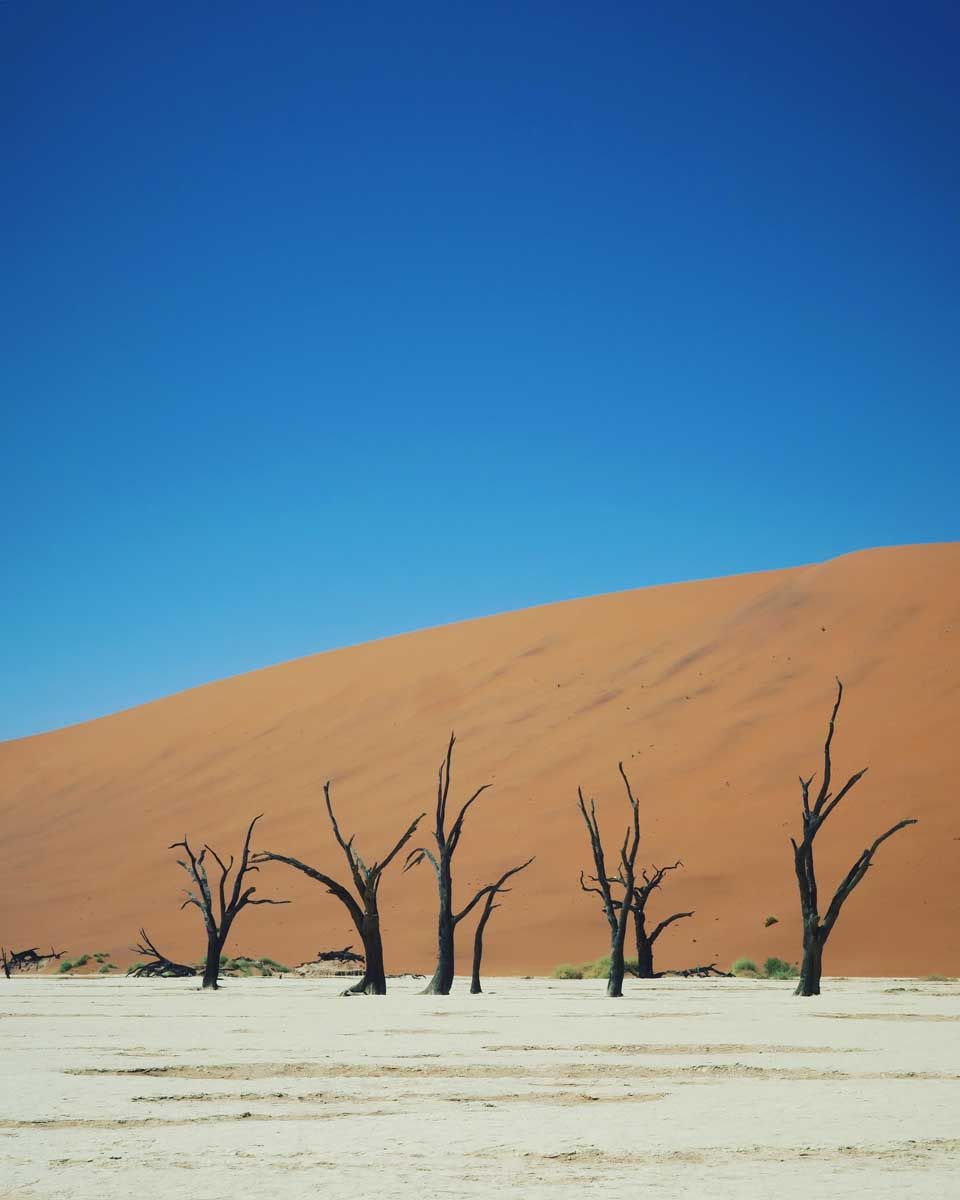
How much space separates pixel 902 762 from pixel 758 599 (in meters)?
15.6

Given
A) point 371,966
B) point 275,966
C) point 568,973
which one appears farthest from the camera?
point 275,966

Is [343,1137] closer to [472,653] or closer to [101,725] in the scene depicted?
[472,653]

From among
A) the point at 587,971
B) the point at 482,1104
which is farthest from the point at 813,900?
the point at 482,1104

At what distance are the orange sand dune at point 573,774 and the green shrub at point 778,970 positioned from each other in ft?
3.39

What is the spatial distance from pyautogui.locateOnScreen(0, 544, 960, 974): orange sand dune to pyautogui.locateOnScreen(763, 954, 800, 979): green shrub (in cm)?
103

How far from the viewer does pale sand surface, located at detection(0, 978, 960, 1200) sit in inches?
231

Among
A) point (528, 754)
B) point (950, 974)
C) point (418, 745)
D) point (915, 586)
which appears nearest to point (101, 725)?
point (418, 745)

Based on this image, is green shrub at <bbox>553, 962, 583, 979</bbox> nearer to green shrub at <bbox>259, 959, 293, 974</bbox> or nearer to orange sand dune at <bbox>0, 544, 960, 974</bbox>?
orange sand dune at <bbox>0, 544, 960, 974</bbox>

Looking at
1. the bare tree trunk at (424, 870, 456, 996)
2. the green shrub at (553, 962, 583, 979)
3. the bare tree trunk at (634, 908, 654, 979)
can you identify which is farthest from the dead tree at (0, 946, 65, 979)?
the bare tree trunk at (424, 870, 456, 996)

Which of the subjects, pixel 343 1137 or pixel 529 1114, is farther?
pixel 529 1114

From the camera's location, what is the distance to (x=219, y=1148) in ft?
21.6

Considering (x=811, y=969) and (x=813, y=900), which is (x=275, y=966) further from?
(x=811, y=969)

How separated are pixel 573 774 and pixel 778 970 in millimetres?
14372

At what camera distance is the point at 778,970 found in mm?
27188
